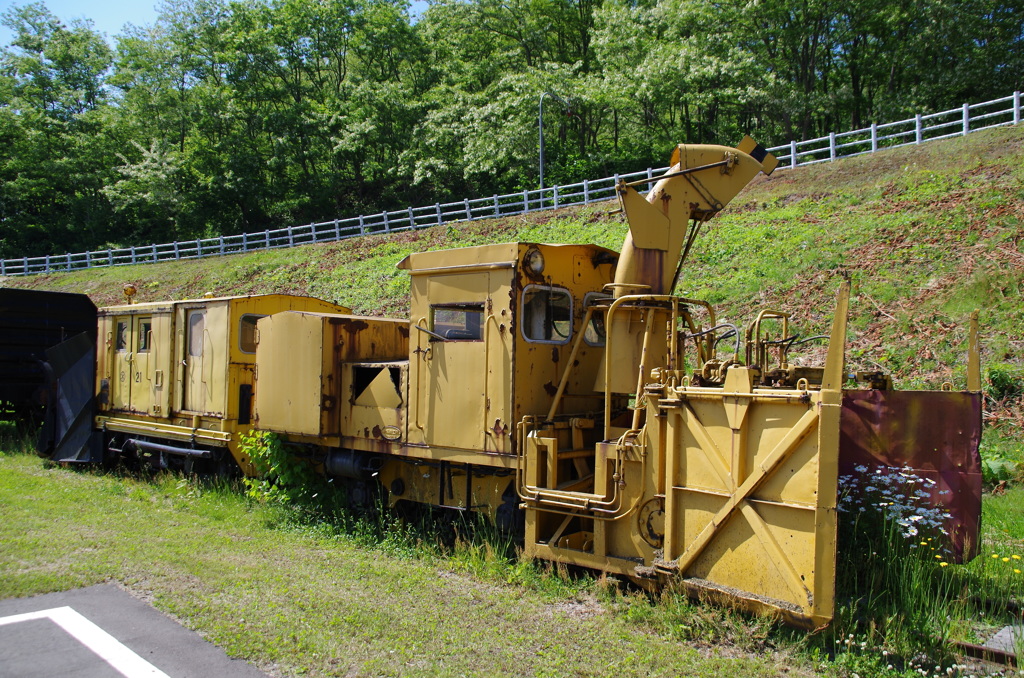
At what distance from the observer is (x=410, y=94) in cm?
4259

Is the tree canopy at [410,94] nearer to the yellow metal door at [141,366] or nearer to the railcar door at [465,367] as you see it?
the yellow metal door at [141,366]

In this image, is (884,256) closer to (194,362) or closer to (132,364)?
(194,362)

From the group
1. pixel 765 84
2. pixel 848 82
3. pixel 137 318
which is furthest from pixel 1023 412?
pixel 848 82

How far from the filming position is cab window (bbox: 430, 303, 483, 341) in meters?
7.25

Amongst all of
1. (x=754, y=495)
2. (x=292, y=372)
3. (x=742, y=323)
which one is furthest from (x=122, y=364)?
(x=754, y=495)

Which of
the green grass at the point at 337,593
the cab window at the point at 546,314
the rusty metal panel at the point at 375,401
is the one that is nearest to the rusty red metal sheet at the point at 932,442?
the green grass at the point at 337,593

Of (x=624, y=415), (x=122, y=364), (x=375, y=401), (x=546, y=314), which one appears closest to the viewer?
(x=546, y=314)

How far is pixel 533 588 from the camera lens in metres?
6.32

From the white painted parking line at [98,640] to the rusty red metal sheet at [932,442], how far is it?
5.51 metres

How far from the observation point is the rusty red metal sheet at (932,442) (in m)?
6.01

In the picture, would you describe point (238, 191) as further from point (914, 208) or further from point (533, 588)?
point (533, 588)

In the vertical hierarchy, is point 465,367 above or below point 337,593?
above

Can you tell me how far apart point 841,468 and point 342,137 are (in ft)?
136

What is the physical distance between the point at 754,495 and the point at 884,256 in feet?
37.1
